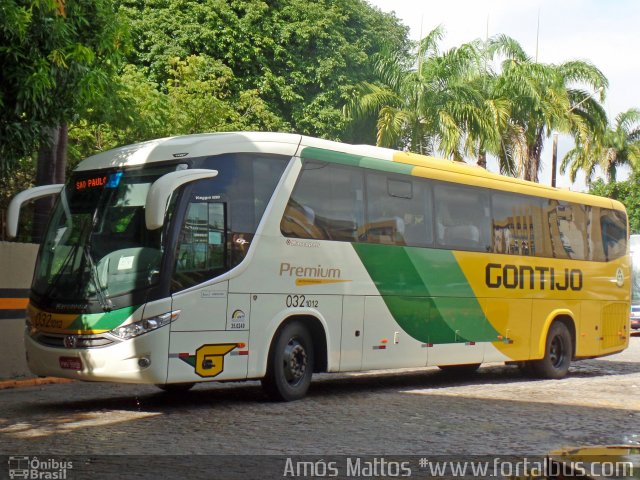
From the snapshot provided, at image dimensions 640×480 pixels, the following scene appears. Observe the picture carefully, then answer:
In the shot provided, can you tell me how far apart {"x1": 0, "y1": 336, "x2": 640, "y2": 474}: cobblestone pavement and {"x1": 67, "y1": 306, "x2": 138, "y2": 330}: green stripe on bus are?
918mm

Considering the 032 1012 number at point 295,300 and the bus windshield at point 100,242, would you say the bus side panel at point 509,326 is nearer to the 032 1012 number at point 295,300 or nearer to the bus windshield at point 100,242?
the 032 1012 number at point 295,300

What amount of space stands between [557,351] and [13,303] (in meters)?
9.37

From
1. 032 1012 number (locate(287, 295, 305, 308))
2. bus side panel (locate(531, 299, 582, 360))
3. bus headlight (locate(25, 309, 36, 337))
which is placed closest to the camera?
bus headlight (locate(25, 309, 36, 337))

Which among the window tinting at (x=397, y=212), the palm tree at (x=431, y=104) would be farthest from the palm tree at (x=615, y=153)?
the window tinting at (x=397, y=212)

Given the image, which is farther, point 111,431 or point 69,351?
point 69,351

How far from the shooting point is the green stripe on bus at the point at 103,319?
35.9 feet

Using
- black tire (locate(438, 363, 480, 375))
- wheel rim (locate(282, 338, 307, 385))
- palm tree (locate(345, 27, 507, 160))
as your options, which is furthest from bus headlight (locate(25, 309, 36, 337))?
palm tree (locate(345, 27, 507, 160))

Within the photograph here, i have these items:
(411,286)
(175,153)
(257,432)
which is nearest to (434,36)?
(411,286)

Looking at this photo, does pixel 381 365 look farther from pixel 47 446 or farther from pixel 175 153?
pixel 47 446

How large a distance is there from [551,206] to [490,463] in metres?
10.8

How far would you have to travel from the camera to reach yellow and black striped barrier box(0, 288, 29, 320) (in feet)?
48.4

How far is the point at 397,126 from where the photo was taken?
34.5 metres

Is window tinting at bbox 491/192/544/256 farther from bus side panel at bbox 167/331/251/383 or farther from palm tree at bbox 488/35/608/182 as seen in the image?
palm tree at bbox 488/35/608/182

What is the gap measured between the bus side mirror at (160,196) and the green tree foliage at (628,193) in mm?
59796
